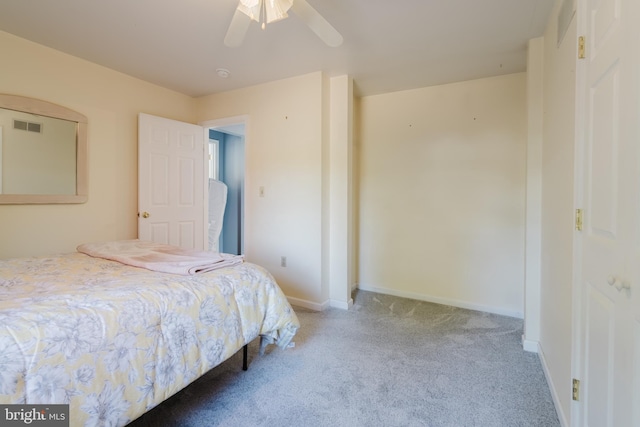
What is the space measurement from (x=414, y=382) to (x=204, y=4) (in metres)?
2.71

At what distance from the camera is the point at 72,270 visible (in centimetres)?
166

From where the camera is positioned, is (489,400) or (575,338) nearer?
(575,338)

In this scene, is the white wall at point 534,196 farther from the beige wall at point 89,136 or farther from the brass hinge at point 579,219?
the beige wall at point 89,136

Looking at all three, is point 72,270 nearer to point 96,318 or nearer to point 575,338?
point 96,318

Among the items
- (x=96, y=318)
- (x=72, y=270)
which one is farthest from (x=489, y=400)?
(x=72, y=270)

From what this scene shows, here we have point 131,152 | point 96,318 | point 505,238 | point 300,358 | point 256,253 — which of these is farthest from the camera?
point 256,253

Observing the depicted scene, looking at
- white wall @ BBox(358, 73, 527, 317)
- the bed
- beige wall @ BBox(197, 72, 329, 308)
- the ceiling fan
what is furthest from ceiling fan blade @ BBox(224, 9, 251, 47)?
white wall @ BBox(358, 73, 527, 317)

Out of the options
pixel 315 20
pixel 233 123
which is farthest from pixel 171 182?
pixel 315 20

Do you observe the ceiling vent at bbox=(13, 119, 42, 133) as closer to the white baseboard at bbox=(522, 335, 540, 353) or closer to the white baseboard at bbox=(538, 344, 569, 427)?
the white baseboard at bbox=(538, 344, 569, 427)

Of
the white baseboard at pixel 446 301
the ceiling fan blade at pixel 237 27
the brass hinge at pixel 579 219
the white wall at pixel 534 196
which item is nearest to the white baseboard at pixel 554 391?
the white wall at pixel 534 196

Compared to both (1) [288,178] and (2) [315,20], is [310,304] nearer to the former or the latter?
(1) [288,178]

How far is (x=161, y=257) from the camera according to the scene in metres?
1.86

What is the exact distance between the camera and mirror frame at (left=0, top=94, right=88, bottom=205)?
233 cm

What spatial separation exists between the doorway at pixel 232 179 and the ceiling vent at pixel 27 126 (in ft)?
8.49
